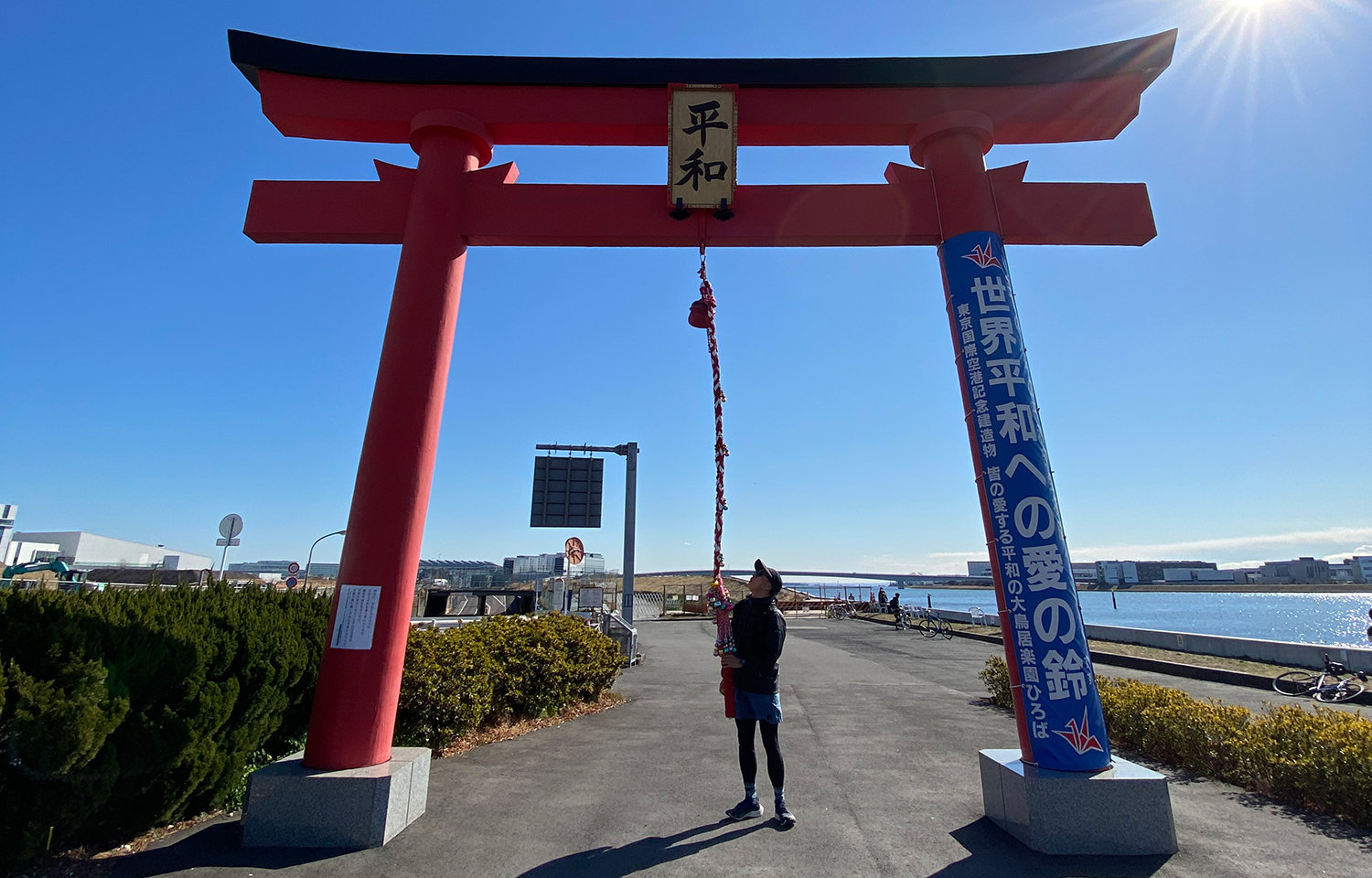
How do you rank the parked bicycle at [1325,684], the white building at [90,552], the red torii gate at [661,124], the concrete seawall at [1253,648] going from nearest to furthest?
the red torii gate at [661,124], the parked bicycle at [1325,684], the concrete seawall at [1253,648], the white building at [90,552]

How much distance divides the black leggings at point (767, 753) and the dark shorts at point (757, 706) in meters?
0.04

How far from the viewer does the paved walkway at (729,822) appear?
3826 millimetres

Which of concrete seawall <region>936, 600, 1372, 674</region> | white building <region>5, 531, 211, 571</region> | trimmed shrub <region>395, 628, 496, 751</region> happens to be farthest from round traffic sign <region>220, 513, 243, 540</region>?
white building <region>5, 531, 211, 571</region>

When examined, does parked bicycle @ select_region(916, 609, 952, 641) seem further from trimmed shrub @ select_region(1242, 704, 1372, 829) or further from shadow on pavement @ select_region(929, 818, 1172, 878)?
shadow on pavement @ select_region(929, 818, 1172, 878)

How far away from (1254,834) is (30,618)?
805 cm

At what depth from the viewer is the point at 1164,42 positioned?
5605 millimetres

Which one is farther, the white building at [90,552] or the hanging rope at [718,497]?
the white building at [90,552]

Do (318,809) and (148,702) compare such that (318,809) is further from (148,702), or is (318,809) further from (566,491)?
(566,491)

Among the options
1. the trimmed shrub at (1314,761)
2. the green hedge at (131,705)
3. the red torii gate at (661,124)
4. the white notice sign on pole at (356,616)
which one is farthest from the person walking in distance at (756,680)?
the trimmed shrub at (1314,761)

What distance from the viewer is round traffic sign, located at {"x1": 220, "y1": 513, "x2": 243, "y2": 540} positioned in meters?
15.7

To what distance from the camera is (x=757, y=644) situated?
4.61 m

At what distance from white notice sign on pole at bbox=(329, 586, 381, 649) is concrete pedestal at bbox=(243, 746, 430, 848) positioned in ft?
2.78

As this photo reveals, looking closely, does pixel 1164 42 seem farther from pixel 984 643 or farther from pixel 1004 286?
pixel 984 643

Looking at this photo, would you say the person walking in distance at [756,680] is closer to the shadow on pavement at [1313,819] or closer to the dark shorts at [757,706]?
the dark shorts at [757,706]
